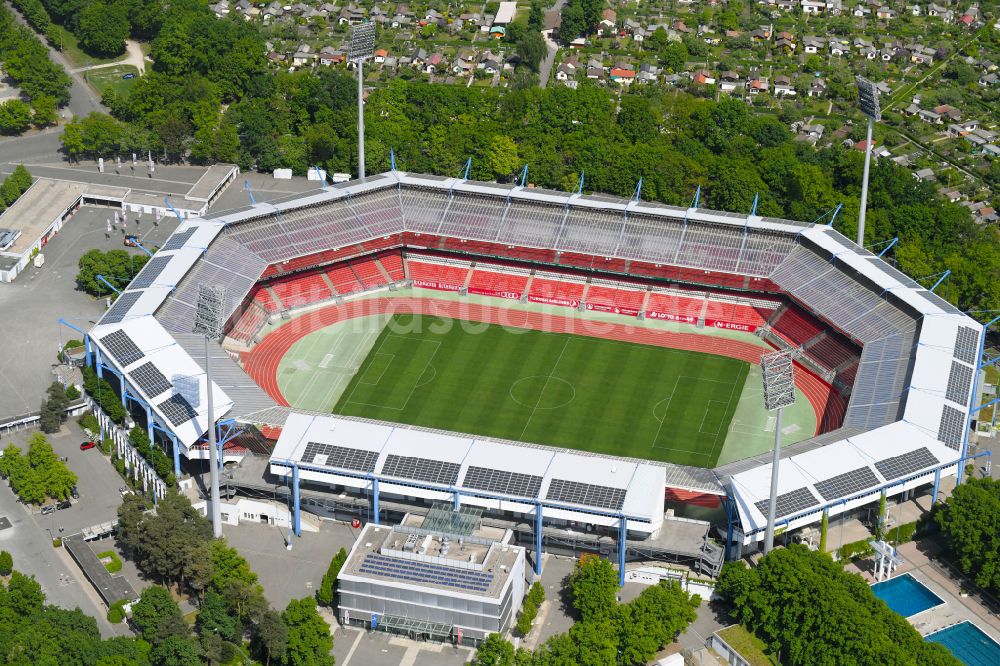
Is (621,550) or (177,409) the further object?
(177,409)

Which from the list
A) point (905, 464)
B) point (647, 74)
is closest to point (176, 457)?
point (905, 464)

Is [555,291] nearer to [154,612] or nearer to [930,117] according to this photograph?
[154,612]

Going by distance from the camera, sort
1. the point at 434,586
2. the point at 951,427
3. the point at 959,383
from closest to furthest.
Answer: the point at 434,586, the point at 951,427, the point at 959,383

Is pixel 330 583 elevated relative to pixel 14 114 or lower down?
elevated

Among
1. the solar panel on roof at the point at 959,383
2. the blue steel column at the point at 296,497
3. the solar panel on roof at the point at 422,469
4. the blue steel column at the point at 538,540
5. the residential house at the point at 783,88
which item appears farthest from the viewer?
the residential house at the point at 783,88

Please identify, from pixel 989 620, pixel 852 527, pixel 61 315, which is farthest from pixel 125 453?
pixel 989 620

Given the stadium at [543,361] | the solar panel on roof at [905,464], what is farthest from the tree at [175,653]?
the solar panel on roof at [905,464]

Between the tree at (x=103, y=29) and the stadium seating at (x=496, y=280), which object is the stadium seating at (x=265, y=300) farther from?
the tree at (x=103, y=29)
